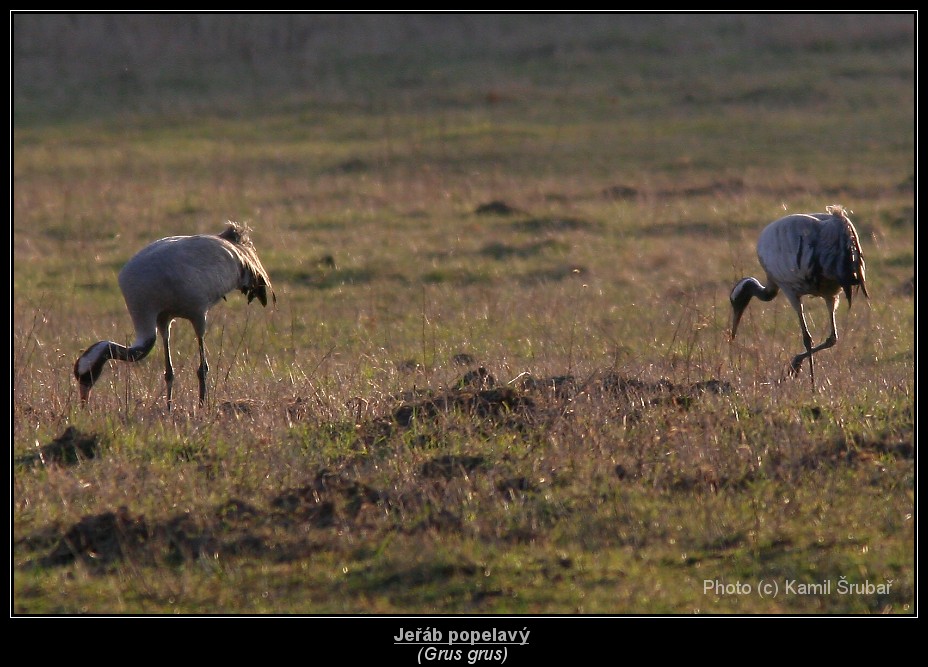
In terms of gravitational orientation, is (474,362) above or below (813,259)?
below

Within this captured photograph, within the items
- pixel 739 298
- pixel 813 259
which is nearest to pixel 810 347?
pixel 813 259

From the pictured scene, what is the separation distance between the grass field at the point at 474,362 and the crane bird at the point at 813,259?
0.51 m

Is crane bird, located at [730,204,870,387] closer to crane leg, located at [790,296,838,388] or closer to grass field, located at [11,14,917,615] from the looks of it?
crane leg, located at [790,296,838,388]

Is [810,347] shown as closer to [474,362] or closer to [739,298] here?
[739,298]

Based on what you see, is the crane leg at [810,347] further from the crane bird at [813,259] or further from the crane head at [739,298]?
the crane head at [739,298]

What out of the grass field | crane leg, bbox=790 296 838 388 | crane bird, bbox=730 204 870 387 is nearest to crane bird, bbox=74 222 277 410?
the grass field

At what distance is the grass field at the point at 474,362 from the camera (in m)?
5.39

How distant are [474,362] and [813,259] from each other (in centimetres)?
247

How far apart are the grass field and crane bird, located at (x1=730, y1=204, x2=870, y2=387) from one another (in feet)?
1.67

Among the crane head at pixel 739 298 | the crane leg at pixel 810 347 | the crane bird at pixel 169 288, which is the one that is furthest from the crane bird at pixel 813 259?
the crane bird at pixel 169 288

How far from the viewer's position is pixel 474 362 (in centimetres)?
891

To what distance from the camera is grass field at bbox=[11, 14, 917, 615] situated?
17.7 feet

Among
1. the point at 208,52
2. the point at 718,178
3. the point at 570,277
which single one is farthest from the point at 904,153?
the point at 208,52
